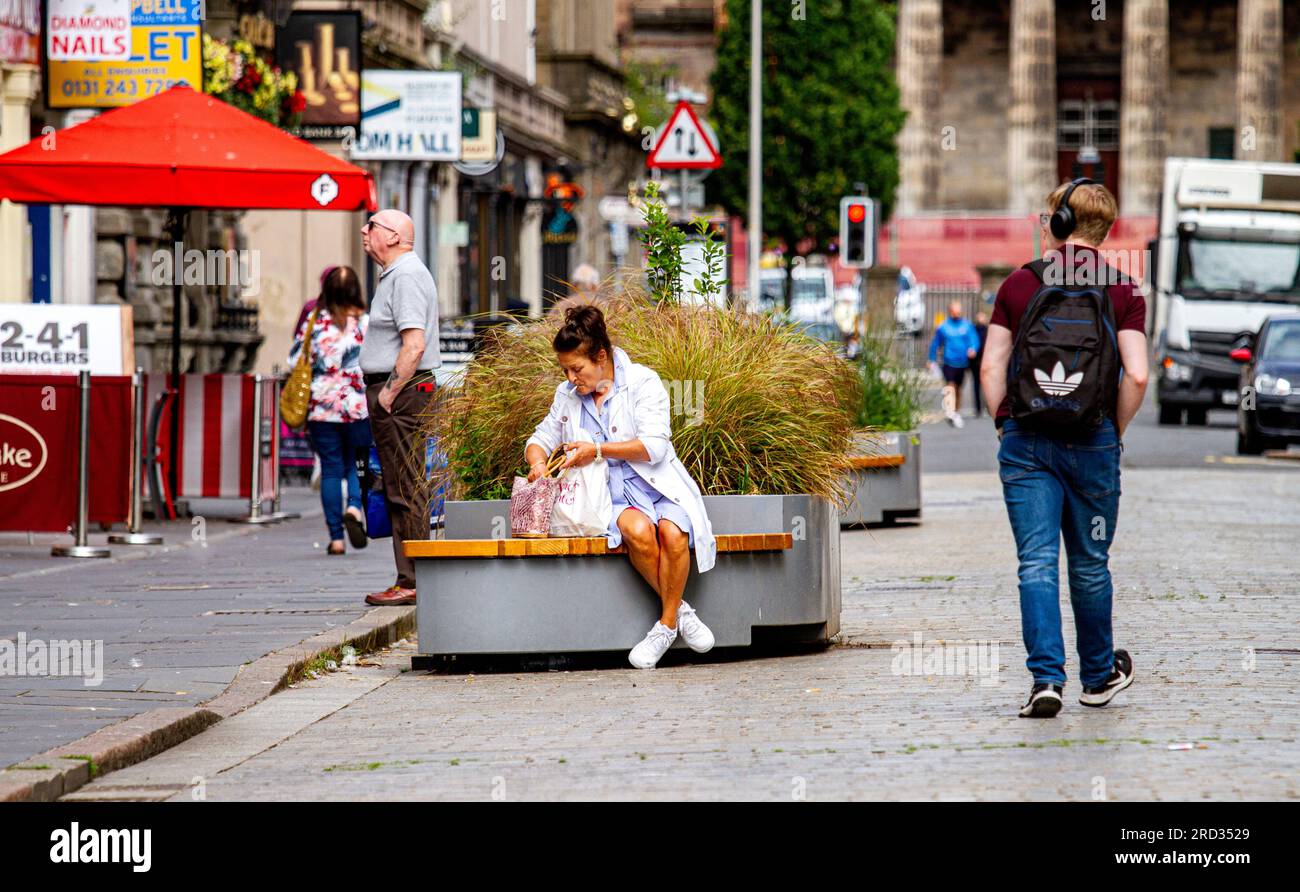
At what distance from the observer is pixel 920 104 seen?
7512cm

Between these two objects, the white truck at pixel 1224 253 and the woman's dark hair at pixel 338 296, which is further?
the white truck at pixel 1224 253

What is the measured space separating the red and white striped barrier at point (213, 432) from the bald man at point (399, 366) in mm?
5054

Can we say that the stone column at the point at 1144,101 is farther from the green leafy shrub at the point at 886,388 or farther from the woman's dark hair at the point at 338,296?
the woman's dark hair at the point at 338,296

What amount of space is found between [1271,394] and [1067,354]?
1973cm

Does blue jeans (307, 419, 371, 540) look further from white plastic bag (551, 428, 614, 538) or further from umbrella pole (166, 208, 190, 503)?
white plastic bag (551, 428, 614, 538)

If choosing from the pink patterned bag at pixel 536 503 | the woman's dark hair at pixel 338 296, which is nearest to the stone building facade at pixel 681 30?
the woman's dark hair at pixel 338 296

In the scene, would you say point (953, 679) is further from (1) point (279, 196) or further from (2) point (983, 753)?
(1) point (279, 196)

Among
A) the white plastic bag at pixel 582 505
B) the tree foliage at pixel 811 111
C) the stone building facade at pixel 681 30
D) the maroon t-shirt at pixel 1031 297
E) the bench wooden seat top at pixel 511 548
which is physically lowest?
the bench wooden seat top at pixel 511 548

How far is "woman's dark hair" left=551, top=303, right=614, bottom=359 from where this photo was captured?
9086mm

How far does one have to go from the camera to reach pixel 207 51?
20.7 m

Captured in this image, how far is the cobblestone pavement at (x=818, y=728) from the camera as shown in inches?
257

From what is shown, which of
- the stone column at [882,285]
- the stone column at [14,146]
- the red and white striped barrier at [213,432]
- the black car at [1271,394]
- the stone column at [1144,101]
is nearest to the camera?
the red and white striped barrier at [213,432]

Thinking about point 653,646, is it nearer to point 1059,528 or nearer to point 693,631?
point 693,631
